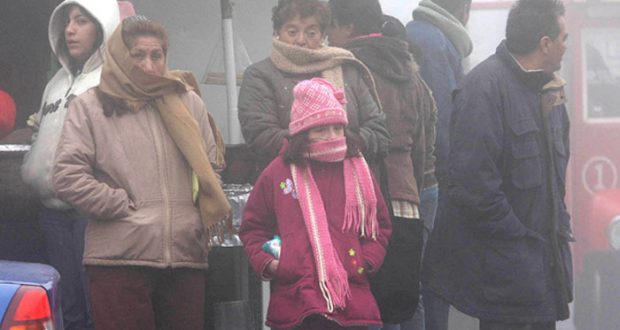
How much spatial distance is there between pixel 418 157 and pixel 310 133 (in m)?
1.32

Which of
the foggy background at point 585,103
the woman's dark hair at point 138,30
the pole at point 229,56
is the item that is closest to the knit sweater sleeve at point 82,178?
the woman's dark hair at point 138,30

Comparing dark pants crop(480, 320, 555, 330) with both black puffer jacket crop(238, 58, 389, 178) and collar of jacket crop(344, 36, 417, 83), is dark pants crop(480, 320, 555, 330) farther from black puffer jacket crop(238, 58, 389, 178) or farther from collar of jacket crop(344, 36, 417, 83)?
collar of jacket crop(344, 36, 417, 83)

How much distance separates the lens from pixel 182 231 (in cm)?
533

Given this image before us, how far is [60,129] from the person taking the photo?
591cm

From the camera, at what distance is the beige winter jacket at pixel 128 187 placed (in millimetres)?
5215

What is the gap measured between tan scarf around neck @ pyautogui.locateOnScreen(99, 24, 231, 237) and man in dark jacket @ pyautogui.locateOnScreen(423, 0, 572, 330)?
112 cm

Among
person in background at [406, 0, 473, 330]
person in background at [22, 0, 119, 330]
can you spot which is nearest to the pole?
person in background at [406, 0, 473, 330]

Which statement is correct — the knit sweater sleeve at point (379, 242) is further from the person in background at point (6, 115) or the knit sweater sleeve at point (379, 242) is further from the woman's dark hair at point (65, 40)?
the person in background at point (6, 115)

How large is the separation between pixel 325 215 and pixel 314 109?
1.43ft

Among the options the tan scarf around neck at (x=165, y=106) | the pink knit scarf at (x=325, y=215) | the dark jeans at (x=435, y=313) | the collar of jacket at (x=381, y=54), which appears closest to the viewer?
the pink knit scarf at (x=325, y=215)

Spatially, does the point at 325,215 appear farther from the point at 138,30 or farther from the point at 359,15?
the point at 359,15

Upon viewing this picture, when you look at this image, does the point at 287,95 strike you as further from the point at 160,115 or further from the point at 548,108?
the point at 548,108

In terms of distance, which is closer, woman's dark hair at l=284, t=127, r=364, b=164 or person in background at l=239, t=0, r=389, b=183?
woman's dark hair at l=284, t=127, r=364, b=164

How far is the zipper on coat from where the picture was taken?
5277 mm
